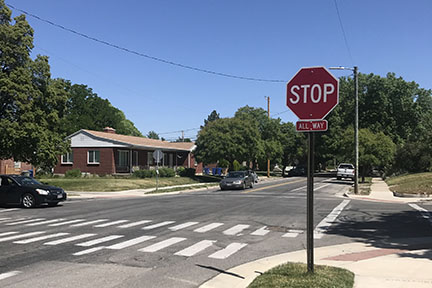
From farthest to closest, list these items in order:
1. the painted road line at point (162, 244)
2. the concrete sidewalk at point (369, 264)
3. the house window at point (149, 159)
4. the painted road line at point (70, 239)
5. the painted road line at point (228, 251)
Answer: the house window at point (149, 159)
the painted road line at point (70, 239)
the painted road line at point (162, 244)
the painted road line at point (228, 251)
the concrete sidewalk at point (369, 264)

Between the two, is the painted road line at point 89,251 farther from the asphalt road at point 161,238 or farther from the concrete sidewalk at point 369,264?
the concrete sidewalk at point 369,264

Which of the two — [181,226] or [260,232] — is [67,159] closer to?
[181,226]

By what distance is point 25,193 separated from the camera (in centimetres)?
1733

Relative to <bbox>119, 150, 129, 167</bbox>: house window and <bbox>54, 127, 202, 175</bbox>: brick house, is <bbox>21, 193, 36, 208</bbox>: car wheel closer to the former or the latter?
<bbox>54, 127, 202, 175</bbox>: brick house

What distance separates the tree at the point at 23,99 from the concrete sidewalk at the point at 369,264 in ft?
66.2

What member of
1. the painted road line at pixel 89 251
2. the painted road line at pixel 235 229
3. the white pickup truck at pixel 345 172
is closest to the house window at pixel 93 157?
the white pickup truck at pixel 345 172

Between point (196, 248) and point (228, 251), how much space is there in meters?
0.72

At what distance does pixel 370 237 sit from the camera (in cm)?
1005

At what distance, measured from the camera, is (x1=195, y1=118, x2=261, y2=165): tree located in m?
42.7

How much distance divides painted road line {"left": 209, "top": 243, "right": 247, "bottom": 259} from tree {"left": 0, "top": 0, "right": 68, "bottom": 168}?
60.8ft

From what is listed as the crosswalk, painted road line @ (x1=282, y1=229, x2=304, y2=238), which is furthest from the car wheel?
painted road line @ (x1=282, y1=229, x2=304, y2=238)

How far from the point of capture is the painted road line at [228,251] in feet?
25.8

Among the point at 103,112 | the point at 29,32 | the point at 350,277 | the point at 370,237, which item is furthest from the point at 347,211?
the point at 103,112

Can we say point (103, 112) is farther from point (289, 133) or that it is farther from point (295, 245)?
point (295, 245)
